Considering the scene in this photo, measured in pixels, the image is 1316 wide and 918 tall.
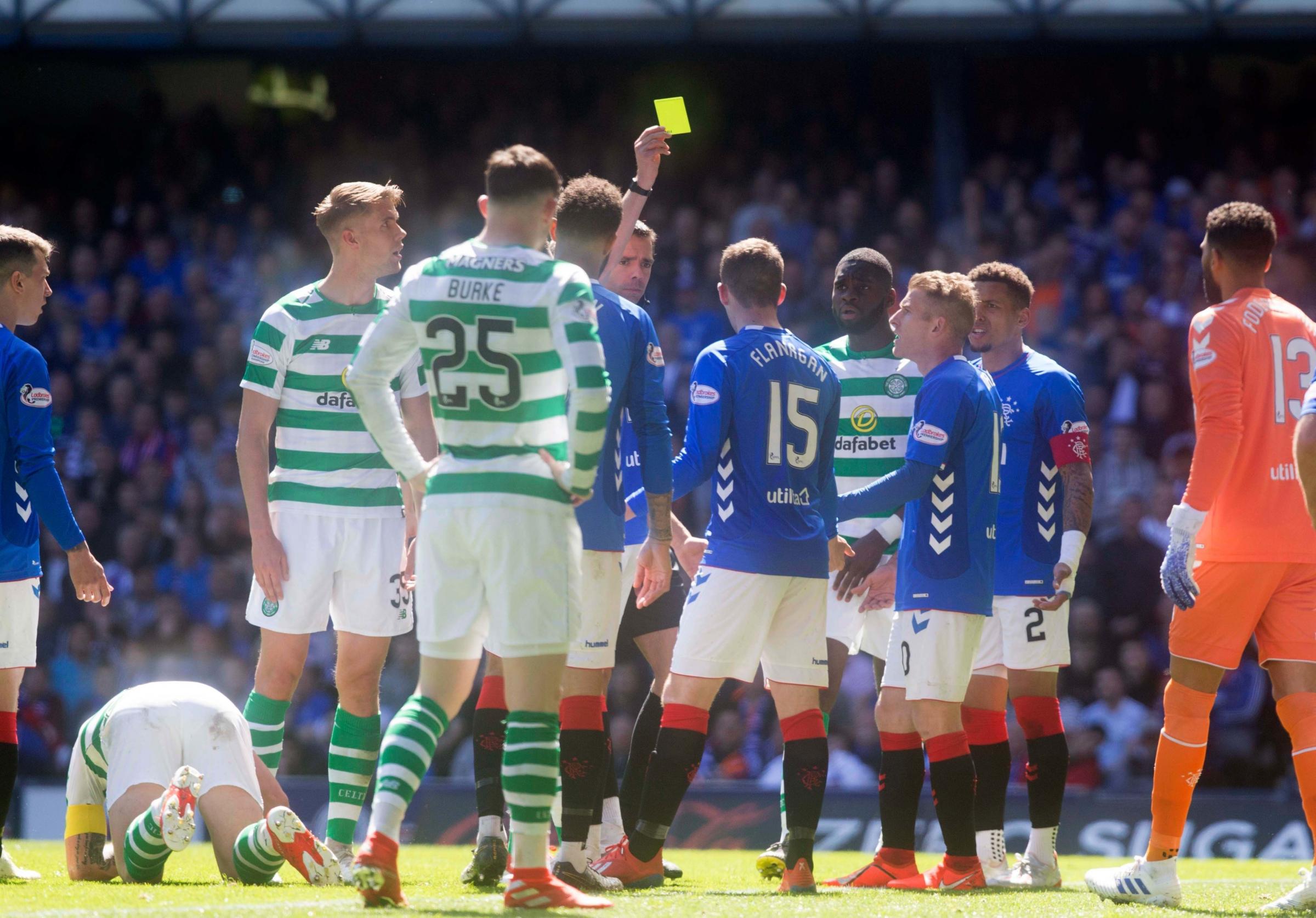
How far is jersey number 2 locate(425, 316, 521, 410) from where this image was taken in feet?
15.2

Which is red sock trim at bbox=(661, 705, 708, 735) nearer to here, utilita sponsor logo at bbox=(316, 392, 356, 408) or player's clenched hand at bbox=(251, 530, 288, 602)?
player's clenched hand at bbox=(251, 530, 288, 602)

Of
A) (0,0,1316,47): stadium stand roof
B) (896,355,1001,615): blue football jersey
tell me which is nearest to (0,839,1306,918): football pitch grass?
(896,355,1001,615): blue football jersey

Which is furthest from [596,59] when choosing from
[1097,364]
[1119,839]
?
[1119,839]

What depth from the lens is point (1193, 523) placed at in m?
5.28

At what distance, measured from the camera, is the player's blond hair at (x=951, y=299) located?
633 centimetres

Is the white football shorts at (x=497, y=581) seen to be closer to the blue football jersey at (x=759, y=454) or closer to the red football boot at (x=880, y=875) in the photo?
the blue football jersey at (x=759, y=454)

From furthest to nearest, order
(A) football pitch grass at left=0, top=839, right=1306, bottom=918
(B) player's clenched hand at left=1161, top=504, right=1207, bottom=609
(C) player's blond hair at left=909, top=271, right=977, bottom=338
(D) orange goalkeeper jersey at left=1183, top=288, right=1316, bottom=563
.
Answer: (C) player's blond hair at left=909, top=271, right=977, bottom=338 → (D) orange goalkeeper jersey at left=1183, top=288, right=1316, bottom=563 → (B) player's clenched hand at left=1161, top=504, right=1207, bottom=609 → (A) football pitch grass at left=0, top=839, right=1306, bottom=918

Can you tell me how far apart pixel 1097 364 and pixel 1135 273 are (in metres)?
1.43

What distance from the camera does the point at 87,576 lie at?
6.28m

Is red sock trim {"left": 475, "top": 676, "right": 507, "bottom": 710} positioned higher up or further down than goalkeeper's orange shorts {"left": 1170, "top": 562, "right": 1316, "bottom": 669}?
A: further down

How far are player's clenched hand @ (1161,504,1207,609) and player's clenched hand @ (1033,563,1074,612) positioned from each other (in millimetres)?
1089

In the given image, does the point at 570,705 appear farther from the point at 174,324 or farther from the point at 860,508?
the point at 174,324

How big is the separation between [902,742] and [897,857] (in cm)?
49

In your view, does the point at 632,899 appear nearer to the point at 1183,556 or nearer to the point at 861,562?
the point at 861,562
